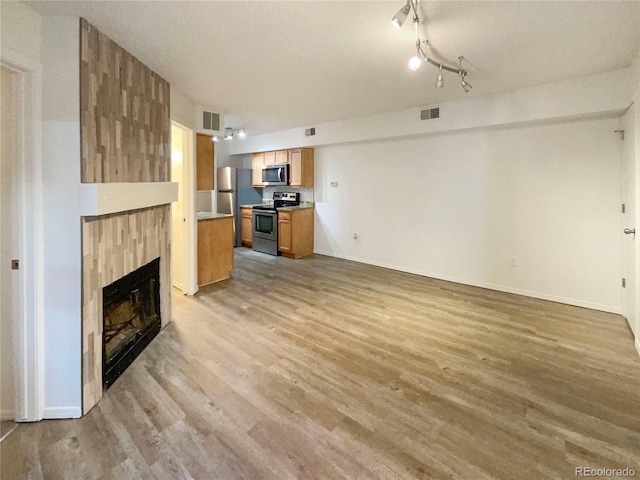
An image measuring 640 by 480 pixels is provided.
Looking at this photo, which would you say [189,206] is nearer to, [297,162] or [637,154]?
[297,162]

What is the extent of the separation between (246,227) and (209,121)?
127 inches

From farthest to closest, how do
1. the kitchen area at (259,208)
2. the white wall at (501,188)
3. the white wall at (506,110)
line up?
the kitchen area at (259,208)
the white wall at (501,188)
the white wall at (506,110)

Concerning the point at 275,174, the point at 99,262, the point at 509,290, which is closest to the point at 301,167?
the point at 275,174

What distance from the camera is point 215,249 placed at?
4.57 m

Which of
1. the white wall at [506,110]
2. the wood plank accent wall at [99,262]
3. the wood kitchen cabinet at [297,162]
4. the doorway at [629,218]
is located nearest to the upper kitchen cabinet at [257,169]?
the wood kitchen cabinet at [297,162]

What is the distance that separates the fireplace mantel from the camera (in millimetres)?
1881

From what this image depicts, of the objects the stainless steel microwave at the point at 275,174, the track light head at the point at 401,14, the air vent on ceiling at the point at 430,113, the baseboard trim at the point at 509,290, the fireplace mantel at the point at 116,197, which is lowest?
the baseboard trim at the point at 509,290

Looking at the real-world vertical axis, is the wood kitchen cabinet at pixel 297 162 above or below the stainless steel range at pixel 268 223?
above

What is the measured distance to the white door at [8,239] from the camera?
1771mm

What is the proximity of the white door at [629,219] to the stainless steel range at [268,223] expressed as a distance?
5.11 m

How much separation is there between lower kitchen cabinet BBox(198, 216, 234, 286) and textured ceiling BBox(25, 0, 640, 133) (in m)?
1.69

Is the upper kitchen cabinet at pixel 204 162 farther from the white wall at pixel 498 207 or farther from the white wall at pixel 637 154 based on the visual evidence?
the white wall at pixel 637 154

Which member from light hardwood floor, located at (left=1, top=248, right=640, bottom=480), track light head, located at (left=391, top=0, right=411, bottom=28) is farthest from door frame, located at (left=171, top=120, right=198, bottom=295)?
track light head, located at (left=391, top=0, right=411, bottom=28)

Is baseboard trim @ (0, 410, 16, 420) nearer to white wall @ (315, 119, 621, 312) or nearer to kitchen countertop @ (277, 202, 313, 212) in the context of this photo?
kitchen countertop @ (277, 202, 313, 212)
